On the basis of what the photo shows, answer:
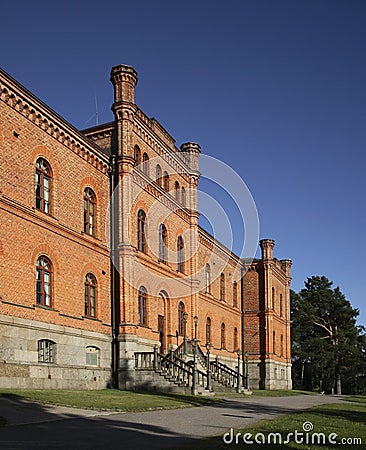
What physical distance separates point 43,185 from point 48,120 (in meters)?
2.71

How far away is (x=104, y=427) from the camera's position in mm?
12930

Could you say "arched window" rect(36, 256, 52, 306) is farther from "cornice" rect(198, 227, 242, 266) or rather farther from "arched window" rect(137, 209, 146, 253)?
"cornice" rect(198, 227, 242, 266)

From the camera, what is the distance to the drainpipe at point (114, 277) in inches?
1062

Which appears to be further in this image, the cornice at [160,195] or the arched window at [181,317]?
the arched window at [181,317]

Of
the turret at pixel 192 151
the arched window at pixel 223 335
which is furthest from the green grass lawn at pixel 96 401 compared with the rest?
the arched window at pixel 223 335

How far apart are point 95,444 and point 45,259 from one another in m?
13.5

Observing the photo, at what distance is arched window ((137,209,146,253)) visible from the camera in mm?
29950

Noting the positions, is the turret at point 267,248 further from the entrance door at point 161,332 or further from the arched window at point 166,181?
the entrance door at point 161,332

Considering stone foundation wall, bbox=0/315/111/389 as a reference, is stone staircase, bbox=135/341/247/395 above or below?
below

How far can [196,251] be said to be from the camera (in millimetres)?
37906

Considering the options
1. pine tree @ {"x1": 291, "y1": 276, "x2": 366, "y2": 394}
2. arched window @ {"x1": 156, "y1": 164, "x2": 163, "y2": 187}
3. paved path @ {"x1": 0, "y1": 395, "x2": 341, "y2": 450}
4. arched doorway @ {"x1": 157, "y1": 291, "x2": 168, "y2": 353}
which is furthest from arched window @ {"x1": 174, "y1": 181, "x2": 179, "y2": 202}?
pine tree @ {"x1": 291, "y1": 276, "x2": 366, "y2": 394}

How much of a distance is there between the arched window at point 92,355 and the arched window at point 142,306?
4.23 m

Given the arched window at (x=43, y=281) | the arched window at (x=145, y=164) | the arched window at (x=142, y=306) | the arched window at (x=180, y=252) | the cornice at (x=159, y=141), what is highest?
the cornice at (x=159, y=141)

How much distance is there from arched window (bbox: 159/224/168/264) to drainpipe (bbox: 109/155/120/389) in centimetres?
504
